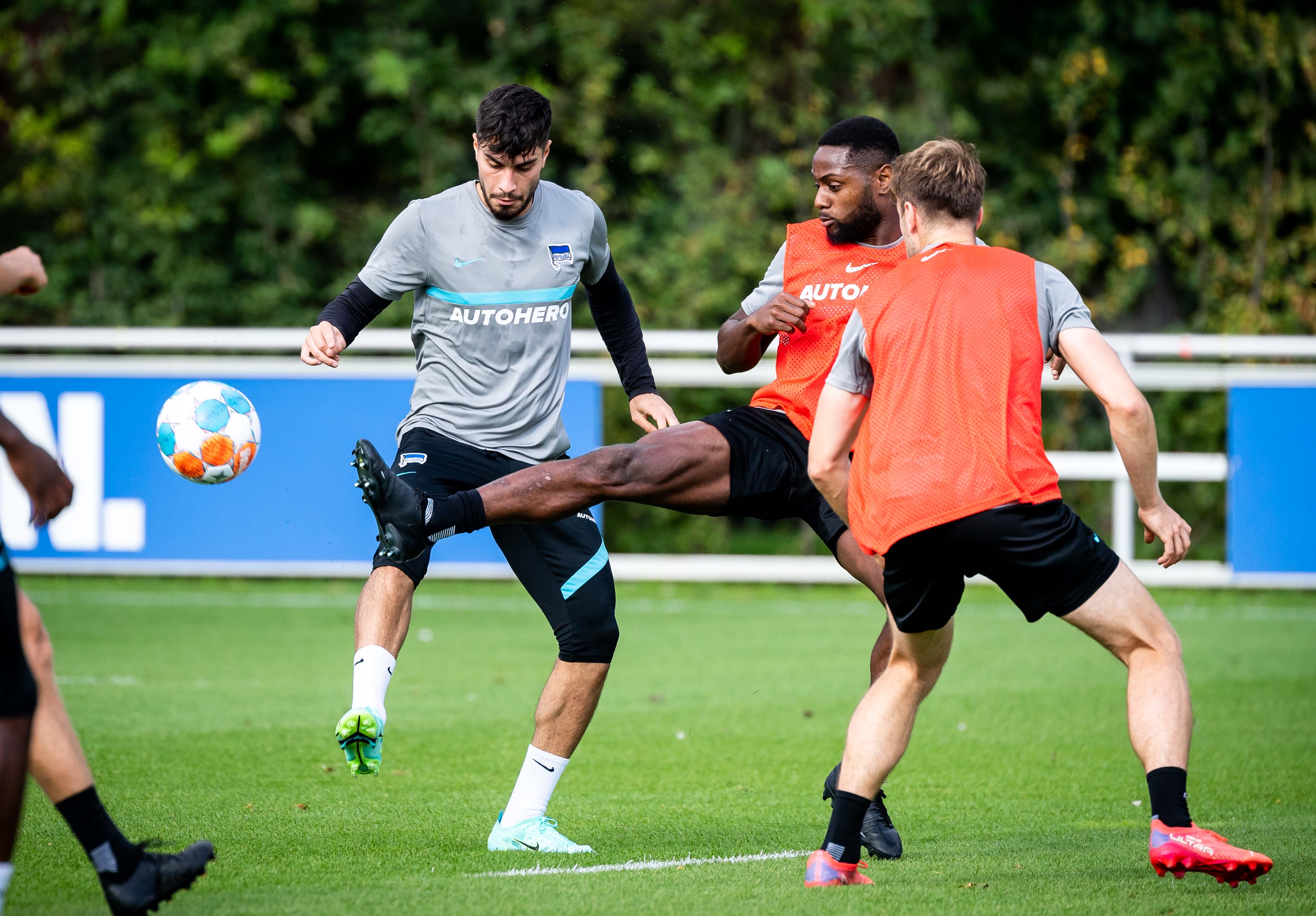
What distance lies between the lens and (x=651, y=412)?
579 cm

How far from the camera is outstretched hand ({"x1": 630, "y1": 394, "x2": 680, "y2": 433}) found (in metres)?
5.76

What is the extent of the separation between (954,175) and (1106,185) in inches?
495

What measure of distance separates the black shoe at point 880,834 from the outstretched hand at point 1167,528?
1249 millimetres

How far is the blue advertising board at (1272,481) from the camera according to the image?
11.9 meters

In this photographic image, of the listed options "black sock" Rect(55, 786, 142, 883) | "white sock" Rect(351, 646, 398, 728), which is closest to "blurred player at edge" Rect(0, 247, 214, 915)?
"black sock" Rect(55, 786, 142, 883)

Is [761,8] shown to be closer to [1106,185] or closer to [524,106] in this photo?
[1106,185]

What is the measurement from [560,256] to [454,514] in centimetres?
111

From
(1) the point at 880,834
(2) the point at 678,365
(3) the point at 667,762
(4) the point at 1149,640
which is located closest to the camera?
(4) the point at 1149,640

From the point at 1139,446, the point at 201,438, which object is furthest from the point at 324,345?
the point at 1139,446

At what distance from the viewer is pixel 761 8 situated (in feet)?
57.5

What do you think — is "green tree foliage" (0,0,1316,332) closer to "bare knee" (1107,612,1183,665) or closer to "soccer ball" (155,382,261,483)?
"soccer ball" (155,382,261,483)

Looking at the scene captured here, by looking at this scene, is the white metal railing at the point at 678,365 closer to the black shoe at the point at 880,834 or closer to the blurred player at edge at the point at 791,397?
the blurred player at edge at the point at 791,397

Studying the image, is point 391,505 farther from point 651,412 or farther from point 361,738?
point 651,412

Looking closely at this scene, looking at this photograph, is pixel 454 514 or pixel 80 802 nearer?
pixel 80 802
